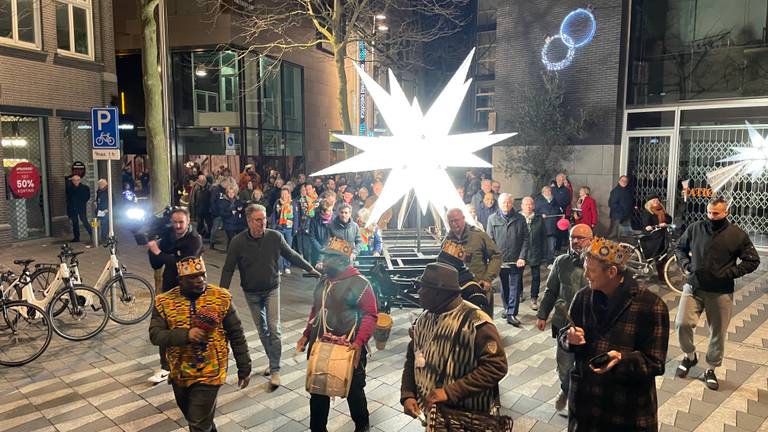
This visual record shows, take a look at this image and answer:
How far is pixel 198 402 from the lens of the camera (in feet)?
13.3

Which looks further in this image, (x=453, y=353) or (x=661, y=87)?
(x=661, y=87)

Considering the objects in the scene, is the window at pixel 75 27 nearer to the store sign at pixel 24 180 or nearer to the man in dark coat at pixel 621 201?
the store sign at pixel 24 180

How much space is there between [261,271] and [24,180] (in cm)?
1238

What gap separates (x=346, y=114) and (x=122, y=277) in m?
9.47

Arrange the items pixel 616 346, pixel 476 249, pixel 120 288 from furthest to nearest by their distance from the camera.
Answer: pixel 120 288 → pixel 476 249 → pixel 616 346

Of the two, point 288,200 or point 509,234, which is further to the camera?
point 288,200

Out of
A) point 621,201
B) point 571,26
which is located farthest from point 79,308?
point 571,26

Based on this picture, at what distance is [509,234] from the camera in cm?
845

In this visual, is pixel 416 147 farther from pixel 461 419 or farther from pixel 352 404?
pixel 461 419

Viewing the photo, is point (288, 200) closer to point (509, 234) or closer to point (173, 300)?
point (509, 234)

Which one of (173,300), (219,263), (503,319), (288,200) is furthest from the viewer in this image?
(219,263)

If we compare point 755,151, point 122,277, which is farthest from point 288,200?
point 755,151

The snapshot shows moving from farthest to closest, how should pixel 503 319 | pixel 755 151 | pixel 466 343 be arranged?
pixel 755 151
pixel 503 319
pixel 466 343

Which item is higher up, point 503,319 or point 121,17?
point 121,17
